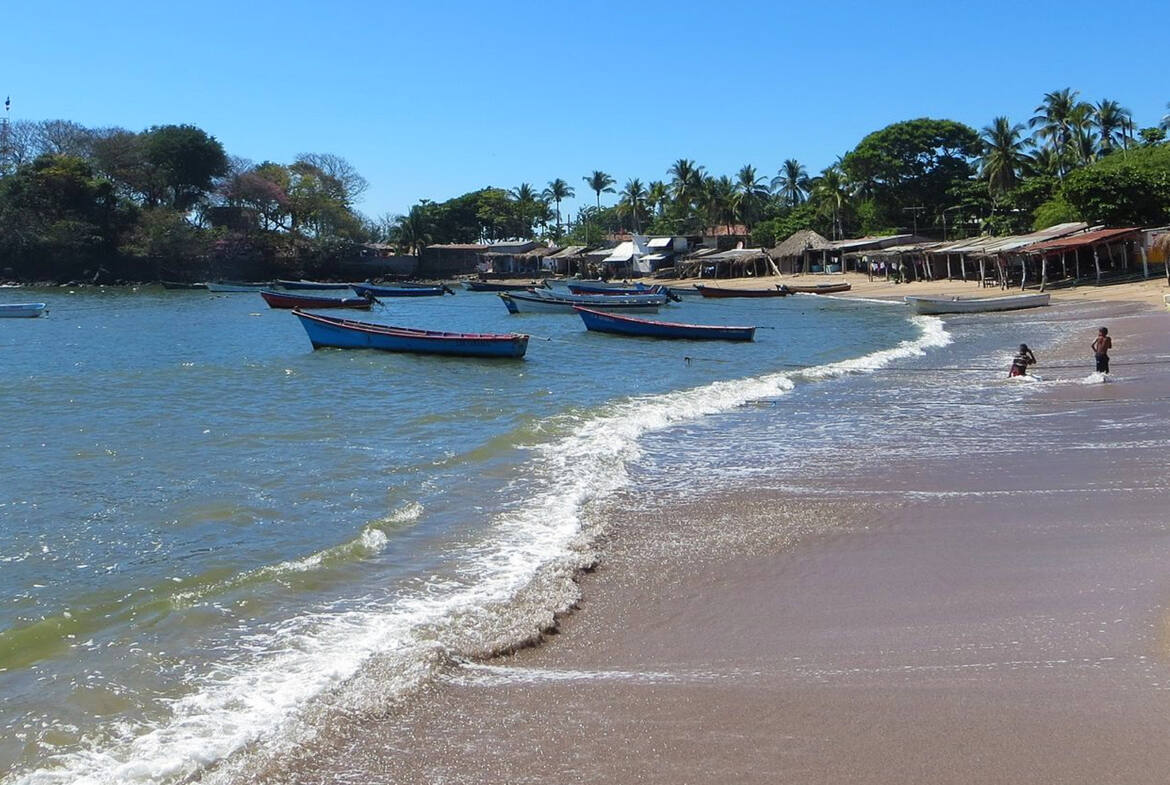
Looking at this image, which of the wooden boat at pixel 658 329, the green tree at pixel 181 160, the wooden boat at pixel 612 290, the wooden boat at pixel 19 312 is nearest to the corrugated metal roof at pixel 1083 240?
the wooden boat at pixel 658 329

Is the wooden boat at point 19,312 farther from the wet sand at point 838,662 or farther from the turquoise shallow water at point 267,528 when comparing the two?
the wet sand at point 838,662

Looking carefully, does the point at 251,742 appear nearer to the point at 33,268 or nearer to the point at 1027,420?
the point at 1027,420

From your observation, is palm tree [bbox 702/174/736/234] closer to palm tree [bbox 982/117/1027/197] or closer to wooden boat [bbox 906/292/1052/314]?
palm tree [bbox 982/117/1027/197]

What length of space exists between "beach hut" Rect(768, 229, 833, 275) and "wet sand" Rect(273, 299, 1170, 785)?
2459 inches

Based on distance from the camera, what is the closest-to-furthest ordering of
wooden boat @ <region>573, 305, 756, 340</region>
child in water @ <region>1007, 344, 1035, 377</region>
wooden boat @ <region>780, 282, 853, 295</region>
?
child in water @ <region>1007, 344, 1035, 377</region>, wooden boat @ <region>573, 305, 756, 340</region>, wooden boat @ <region>780, 282, 853, 295</region>

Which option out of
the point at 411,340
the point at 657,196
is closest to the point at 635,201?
the point at 657,196

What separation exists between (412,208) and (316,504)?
97957 mm

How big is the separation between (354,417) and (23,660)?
10399 millimetres

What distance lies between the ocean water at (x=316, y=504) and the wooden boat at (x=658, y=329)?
4.79 m

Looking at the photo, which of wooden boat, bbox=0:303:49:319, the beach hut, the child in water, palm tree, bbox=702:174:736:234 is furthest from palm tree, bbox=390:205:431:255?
the child in water

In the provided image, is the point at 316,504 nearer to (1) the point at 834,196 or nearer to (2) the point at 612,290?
(2) the point at 612,290

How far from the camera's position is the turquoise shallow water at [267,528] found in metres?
5.46

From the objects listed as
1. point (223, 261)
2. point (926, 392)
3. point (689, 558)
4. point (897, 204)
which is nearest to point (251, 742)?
point (689, 558)

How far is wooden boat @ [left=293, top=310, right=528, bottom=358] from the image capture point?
26.1 m
